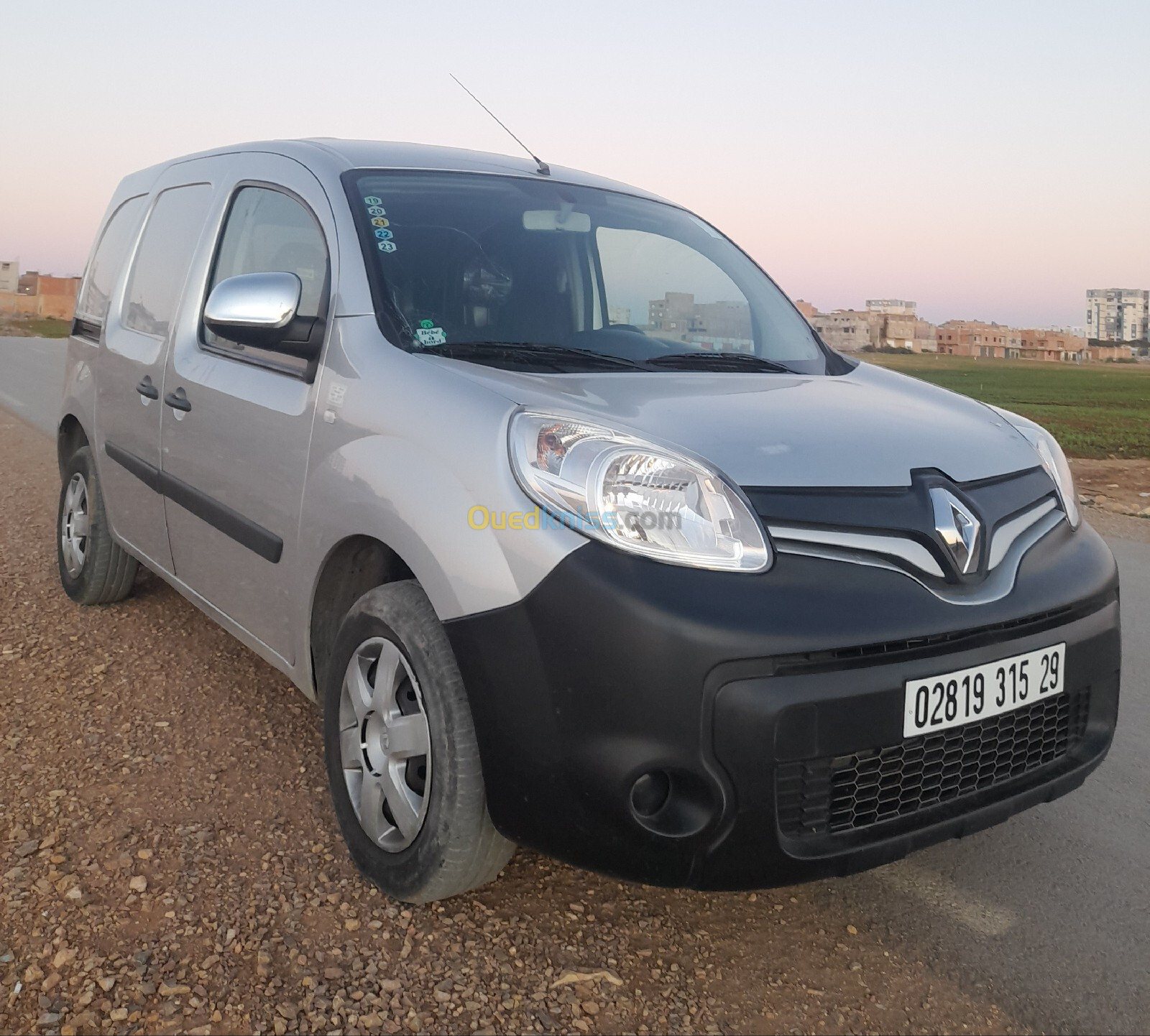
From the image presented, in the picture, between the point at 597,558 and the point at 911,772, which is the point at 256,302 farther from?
the point at 911,772

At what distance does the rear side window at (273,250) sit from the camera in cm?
287

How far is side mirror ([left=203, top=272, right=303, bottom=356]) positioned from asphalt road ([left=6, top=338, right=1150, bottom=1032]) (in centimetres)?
188

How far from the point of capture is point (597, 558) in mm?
1968

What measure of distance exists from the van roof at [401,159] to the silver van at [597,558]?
0.11 feet

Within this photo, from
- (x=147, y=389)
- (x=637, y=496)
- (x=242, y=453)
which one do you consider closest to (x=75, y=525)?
(x=147, y=389)

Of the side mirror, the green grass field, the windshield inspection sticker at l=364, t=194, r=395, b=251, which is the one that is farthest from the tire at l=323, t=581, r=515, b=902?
the green grass field

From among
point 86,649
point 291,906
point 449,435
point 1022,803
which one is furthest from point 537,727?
point 86,649

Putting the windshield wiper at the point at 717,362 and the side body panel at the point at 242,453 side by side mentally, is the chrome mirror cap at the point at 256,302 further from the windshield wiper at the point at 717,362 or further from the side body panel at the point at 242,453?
the windshield wiper at the point at 717,362

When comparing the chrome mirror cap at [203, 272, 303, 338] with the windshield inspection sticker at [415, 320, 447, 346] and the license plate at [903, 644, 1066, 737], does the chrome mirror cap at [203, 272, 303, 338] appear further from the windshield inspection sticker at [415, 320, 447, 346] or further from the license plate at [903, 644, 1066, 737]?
the license plate at [903, 644, 1066, 737]

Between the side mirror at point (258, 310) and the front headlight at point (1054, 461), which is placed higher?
the side mirror at point (258, 310)

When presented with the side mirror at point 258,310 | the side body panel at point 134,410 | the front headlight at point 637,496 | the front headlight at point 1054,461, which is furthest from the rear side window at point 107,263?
the front headlight at point 1054,461

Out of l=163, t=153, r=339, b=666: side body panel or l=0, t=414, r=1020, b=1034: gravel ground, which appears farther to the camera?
l=163, t=153, r=339, b=666: side body panel

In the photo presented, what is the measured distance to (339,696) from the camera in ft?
8.42

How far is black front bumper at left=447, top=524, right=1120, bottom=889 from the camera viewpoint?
1.93 metres
